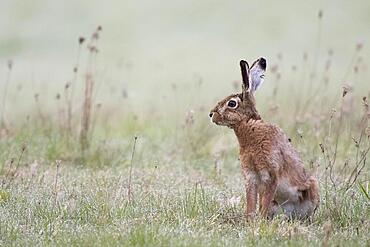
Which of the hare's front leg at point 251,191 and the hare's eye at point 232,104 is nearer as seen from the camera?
the hare's front leg at point 251,191

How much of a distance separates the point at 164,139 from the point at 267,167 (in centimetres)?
492

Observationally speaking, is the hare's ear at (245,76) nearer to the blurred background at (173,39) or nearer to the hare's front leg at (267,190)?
the hare's front leg at (267,190)

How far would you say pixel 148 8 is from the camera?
2417 cm

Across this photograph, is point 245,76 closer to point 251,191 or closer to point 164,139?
point 251,191

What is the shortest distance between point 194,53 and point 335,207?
1375cm

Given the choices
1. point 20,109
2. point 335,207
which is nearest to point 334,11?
point 20,109

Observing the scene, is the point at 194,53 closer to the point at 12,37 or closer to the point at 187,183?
the point at 12,37

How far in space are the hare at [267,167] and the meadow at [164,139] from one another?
0.18 m

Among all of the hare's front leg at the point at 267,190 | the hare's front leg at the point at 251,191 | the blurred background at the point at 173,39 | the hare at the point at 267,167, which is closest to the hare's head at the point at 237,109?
the hare at the point at 267,167

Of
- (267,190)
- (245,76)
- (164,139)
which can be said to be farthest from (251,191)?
(164,139)

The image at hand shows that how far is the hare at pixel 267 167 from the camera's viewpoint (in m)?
6.88

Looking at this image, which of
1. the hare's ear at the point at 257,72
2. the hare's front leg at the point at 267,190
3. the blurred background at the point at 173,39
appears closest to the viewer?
the hare's front leg at the point at 267,190

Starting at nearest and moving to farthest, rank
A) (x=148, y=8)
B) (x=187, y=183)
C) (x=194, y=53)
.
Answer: (x=187, y=183), (x=194, y=53), (x=148, y=8)

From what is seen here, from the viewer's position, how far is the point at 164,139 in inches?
461
